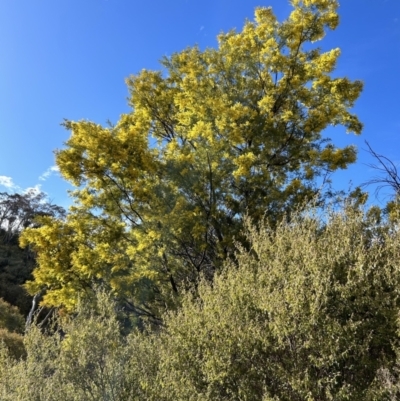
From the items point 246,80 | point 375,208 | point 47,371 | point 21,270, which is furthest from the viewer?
point 21,270

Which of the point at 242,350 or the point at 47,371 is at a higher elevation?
the point at 242,350

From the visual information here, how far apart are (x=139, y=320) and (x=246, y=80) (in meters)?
6.81

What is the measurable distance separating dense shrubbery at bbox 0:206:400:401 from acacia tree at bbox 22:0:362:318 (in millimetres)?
2932

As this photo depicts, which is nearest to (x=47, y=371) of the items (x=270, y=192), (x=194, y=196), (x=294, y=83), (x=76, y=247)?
(x=76, y=247)

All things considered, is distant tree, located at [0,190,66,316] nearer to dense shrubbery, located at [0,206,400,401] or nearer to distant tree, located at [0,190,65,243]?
distant tree, located at [0,190,65,243]

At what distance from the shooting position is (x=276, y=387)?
14.6 feet

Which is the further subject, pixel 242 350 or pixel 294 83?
pixel 294 83

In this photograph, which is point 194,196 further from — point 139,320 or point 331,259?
point 331,259

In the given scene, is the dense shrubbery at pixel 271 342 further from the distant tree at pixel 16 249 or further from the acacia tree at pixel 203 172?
the distant tree at pixel 16 249

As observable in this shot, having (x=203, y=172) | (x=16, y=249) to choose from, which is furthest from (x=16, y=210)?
(x=203, y=172)

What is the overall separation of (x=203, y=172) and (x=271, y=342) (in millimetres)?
5342

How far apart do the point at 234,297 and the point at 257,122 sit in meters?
5.31

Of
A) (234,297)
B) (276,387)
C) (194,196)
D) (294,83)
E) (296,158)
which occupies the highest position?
(294,83)

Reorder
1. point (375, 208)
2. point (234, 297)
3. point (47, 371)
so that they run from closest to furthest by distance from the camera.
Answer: point (234, 297) → point (47, 371) → point (375, 208)
